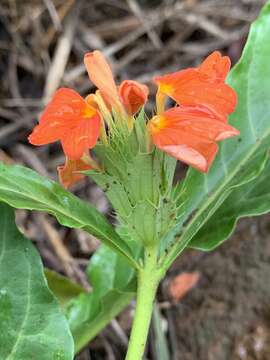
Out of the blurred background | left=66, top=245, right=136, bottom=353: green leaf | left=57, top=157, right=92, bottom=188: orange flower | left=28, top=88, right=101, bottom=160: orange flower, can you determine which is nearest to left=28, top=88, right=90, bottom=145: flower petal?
left=28, top=88, right=101, bottom=160: orange flower

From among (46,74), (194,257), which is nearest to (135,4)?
(46,74)

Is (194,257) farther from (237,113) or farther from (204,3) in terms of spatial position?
(204,3)

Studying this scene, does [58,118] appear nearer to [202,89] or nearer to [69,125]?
[69,125]

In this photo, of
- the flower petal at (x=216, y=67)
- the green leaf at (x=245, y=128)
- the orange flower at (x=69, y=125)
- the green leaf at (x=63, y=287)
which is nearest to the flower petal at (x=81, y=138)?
the orange flower at (x=69, y=125)

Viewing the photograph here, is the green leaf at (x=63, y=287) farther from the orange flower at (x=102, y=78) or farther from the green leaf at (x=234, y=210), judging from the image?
the orange flower at (x=102, y=78)

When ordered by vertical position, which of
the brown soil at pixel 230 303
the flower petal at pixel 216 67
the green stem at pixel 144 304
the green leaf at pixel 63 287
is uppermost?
the flower petal at pixel 216 67
